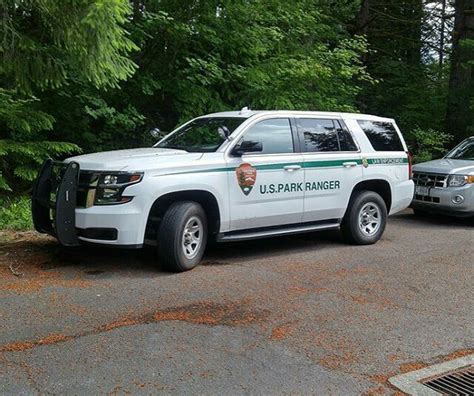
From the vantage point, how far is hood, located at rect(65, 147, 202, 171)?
6.14 m

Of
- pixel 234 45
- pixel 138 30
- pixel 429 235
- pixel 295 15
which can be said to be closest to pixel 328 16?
pixel 295 15

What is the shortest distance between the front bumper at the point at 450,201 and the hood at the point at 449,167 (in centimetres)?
32

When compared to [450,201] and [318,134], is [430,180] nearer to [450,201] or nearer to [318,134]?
[450,201]

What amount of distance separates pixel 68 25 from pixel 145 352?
4.11 metres

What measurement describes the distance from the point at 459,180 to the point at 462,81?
27.7ft

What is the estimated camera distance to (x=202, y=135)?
741 centimetres

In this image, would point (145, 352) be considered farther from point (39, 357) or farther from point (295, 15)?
point (295, 15)

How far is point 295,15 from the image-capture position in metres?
11.9

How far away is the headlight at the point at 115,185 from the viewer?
6035 millimetres

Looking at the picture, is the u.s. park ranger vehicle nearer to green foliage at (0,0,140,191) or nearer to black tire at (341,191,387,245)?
black tire at (341,191,387,245)

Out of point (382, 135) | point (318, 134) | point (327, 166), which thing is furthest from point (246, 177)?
point (382, 135)

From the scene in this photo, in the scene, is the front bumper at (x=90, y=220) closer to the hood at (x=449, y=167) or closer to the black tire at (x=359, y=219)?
the black tire at (x=359, y=219)

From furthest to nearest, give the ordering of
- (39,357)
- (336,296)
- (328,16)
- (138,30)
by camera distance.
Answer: (328,16), (138,30), (336,296), (39,357)

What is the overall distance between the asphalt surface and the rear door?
68 cm
